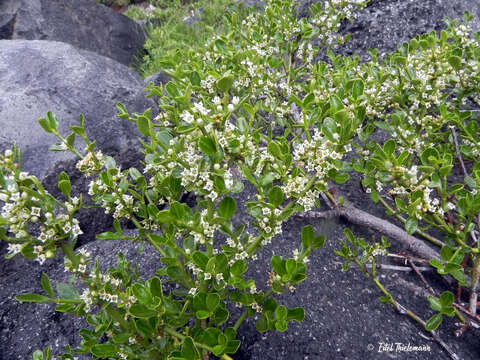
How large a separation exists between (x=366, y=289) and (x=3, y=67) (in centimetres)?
271

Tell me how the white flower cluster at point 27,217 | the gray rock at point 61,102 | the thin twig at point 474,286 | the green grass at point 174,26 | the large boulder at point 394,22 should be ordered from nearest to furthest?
1. the white flower cluster at point 27,217
2. the thin twig at point 474,286
3. the gray rock at point 61,102
4. the large boulder at point 394,22
5. the green grass at point 174,26

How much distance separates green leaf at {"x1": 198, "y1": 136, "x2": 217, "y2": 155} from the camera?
0.94 metres

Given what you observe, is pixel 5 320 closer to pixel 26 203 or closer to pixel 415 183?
pixel 26 203

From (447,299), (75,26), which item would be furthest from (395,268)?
(75,26)

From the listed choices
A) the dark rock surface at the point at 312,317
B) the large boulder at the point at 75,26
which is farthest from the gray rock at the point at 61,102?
the large boulder at the point at 75,26

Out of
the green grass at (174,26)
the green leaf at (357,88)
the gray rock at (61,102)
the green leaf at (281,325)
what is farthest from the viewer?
the green grass at (174,26)

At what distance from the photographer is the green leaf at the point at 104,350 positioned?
102 centimetres

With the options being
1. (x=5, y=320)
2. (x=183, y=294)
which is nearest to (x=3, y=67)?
(x=5, y=320)

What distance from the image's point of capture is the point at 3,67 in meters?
2.48

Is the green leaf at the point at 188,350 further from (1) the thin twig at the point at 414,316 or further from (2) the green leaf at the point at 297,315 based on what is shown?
(1) the thin twig at the point at 414,316

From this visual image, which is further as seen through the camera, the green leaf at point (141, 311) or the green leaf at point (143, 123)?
the green leaf at point (143, 123)

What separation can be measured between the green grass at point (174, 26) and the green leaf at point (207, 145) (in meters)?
3.58

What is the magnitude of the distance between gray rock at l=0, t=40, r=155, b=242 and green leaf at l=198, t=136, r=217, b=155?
1487mm

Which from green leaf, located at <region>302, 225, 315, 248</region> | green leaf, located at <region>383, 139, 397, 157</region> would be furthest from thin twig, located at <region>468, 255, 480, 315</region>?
green leaf, located at <region>302, 225, 315, 248</region>
